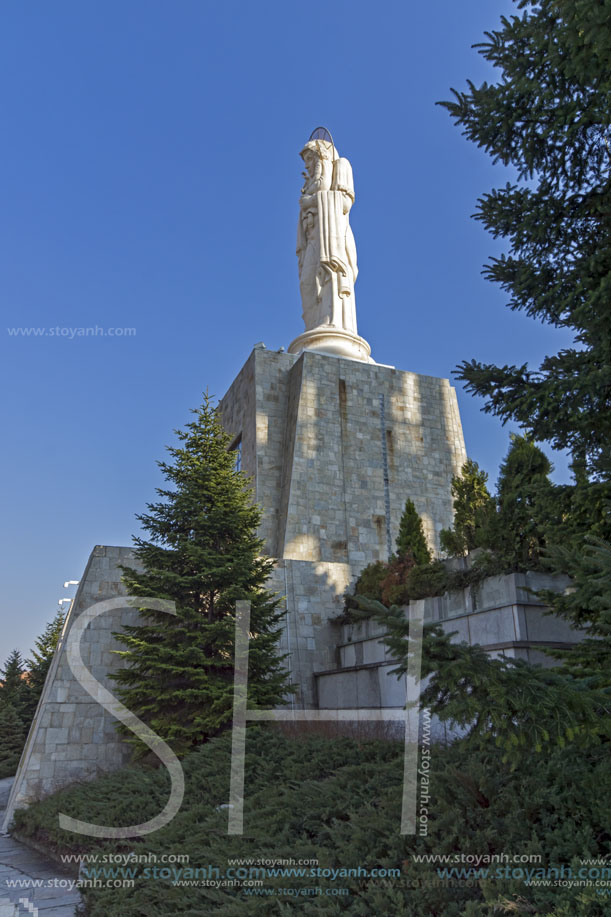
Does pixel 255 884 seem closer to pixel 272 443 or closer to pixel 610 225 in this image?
pixel 610 225

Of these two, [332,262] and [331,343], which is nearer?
[331,343]

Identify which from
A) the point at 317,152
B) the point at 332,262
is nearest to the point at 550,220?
the point at 332,262

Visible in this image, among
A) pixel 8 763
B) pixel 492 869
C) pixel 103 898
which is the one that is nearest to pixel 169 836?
pixel 103 898

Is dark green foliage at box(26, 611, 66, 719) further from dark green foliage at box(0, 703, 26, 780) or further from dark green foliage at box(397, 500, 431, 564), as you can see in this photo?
dark green foliage at box(397, 500, 431, 564)

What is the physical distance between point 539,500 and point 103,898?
5295mm

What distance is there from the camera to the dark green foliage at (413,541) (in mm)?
12906

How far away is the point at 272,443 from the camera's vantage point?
1859 centimetres

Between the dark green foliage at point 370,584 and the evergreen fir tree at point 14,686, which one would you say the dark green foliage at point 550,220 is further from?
the evergreen fir tree at point 14,686

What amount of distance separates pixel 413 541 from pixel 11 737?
51.6ft

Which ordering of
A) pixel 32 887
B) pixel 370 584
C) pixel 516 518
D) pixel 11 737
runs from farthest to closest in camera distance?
pixel 11 737, pixel 370 584, pixel 516 518, pixel 32 887

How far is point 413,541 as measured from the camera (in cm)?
1333

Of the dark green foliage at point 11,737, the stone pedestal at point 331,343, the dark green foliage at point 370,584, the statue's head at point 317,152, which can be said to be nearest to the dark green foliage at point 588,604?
the dark green foliage at point 370,584

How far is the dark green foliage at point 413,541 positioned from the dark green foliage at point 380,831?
5379 mm

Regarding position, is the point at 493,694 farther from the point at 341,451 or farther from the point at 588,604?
the point at 341,451
